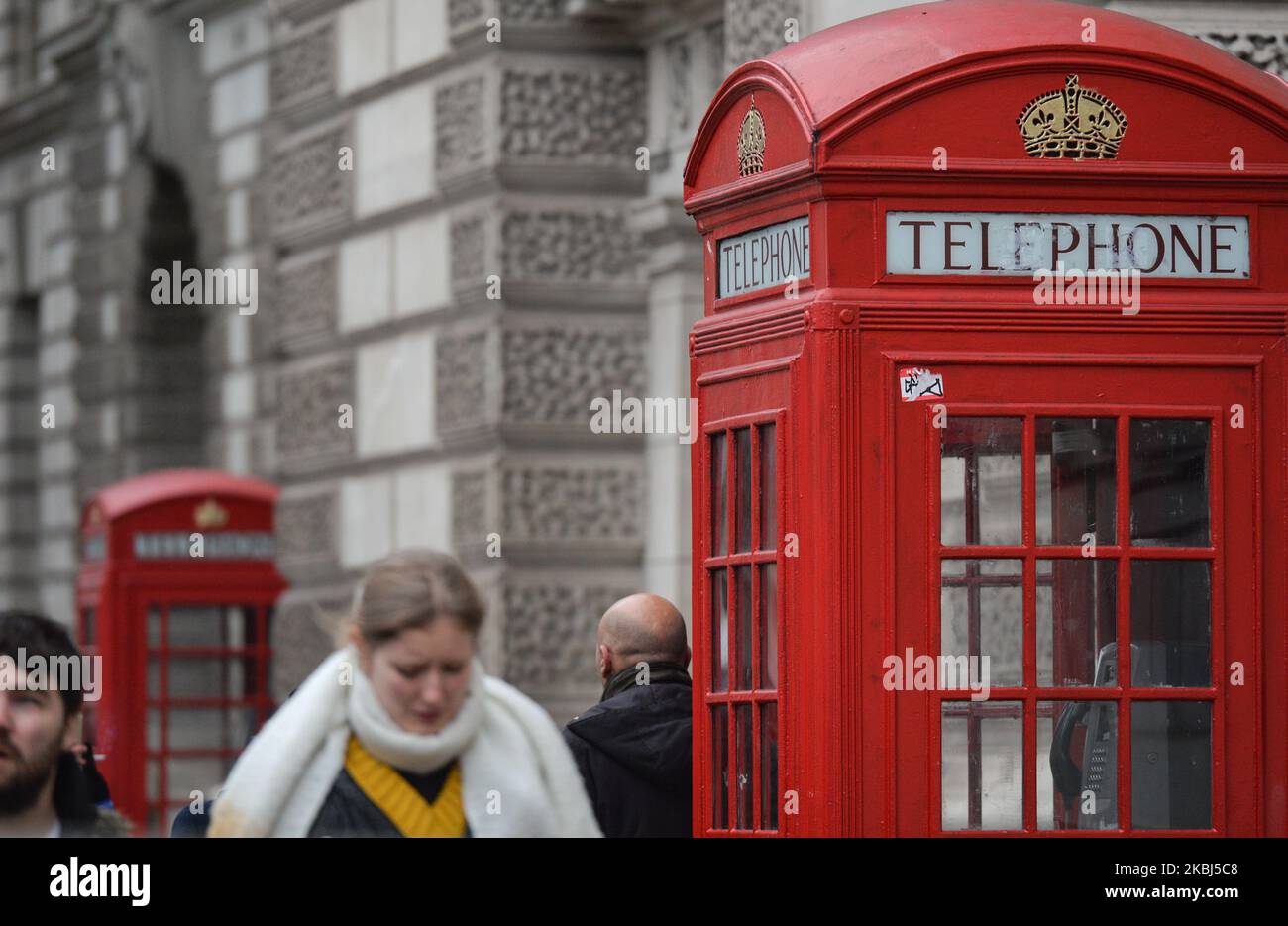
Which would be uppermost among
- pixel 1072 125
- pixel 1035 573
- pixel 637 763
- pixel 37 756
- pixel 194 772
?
pixel 1072 125

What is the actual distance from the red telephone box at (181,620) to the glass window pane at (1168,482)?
10623 millimetres

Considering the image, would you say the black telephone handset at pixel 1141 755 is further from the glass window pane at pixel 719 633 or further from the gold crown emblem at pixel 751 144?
the gold crown emblem at pixel 751 144

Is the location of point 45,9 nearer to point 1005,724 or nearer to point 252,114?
point 252,114

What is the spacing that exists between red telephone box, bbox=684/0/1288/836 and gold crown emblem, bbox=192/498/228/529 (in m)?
10.5

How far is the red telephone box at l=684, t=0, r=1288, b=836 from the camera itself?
543 centimetres

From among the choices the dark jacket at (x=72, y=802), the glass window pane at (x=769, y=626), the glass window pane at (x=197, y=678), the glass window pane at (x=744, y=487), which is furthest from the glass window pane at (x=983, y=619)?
the glass window pane at (x=197, y=678)

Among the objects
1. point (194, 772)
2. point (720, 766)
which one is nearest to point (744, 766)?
point (720, 766)

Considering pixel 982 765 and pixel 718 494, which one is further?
pixel 718 494

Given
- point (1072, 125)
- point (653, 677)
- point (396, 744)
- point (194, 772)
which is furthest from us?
point (194, 772)

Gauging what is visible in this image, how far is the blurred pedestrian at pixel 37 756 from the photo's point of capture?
466cm

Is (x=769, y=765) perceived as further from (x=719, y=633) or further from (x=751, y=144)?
(x=751, y=144)

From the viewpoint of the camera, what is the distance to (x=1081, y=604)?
18.0ft

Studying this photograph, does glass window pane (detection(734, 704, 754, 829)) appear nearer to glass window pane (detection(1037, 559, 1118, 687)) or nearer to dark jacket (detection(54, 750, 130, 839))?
glass window pane (detection(1037, 559, 1118, 687))

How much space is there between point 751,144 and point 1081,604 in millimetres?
1237
